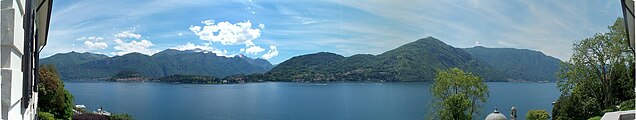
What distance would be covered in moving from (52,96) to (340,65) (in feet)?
47.6

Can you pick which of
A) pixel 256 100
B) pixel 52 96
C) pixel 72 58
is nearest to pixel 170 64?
pixel 256 100

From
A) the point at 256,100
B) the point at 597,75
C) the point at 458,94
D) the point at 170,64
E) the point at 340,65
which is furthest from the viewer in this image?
the point at 170,64

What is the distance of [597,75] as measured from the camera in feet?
35.9

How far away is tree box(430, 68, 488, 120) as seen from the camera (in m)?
10.5

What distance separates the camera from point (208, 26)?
2767 centimetres

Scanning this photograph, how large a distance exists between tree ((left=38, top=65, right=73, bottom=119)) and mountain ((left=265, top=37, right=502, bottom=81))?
500 inches

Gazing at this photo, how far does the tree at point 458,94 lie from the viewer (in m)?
10.5

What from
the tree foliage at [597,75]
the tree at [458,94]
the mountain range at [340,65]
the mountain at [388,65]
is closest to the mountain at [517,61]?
the mountain range at [340,65]

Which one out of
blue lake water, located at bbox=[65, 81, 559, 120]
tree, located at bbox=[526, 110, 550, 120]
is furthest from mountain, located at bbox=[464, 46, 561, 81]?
tree, located at bbox=[526, 110, 550, 120]

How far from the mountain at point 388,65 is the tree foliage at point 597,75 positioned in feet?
24.3

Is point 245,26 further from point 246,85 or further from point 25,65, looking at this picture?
point 25,65

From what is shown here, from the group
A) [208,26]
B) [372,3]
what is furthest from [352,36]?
[208,26]

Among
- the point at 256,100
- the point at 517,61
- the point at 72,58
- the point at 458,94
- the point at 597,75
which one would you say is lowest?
the point at 256,100

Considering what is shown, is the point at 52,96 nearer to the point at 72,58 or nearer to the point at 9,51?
the point at 9,51
